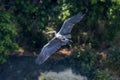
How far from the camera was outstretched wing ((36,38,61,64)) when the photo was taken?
38.5ft

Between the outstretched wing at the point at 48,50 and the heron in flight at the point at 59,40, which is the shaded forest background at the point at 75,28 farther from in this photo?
the outstretched wing at the point at 48,50

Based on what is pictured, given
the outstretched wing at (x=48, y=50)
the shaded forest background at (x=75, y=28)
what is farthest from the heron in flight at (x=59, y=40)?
the shaded forest background at (x=75, y=28)

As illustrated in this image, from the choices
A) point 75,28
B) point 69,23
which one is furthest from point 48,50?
point 75,28

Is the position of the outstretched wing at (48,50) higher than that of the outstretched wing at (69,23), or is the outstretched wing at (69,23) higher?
the outstretched wing at (69,23)

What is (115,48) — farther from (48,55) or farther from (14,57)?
(14,57)

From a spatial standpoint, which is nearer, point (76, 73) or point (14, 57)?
point (76, 73)

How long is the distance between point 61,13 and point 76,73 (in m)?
2.10

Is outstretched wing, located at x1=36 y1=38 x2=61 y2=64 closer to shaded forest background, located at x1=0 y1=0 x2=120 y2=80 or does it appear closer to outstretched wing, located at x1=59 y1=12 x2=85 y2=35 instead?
outstretched wing, located at x1=59 y1=12 x2=85 y2=35

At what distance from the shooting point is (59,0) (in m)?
12.5

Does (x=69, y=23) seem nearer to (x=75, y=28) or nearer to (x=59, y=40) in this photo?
(x=59, y=40)

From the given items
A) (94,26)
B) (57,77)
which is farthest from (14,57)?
(94,26)

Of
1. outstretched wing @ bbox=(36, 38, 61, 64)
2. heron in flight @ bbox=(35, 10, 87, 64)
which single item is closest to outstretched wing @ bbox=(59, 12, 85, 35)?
heron in flight @ bbox=(35, 10, 87, 64)

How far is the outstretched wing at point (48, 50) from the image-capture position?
11.7 m

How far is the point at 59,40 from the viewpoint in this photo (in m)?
12.0
